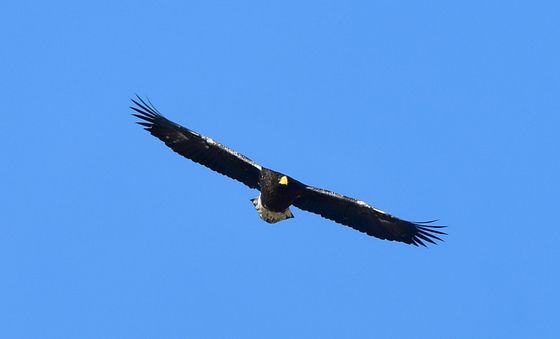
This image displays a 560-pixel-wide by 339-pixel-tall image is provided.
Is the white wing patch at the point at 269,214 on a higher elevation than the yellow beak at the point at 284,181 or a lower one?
lower

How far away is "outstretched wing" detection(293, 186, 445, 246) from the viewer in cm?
3284

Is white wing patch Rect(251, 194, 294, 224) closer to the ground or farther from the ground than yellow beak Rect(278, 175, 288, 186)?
closer to the ground

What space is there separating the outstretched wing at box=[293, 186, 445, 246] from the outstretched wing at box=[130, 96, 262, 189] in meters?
1.46

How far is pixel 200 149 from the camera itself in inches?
1277

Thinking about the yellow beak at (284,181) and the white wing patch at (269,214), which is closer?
the yellow beak at (284,181)

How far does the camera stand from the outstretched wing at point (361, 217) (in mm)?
32844

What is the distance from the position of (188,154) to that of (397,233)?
18.4 feet

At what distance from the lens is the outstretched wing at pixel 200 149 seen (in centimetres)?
3225

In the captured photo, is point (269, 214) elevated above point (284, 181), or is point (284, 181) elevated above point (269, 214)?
point (284, 181)

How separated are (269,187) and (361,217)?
103 inches

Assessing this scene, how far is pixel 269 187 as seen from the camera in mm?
32156

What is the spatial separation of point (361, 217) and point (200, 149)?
435 centimetres

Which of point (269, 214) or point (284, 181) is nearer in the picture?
point (284, 181)

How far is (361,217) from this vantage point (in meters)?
33.2
